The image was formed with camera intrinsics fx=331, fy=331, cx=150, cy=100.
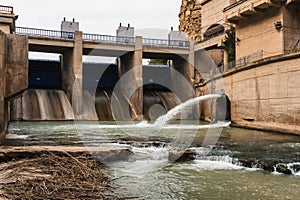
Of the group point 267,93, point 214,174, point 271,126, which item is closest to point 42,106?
point 267,93

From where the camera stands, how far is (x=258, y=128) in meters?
17.6

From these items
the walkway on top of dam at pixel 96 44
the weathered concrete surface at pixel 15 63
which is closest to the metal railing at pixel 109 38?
the walkway on top of dam at pixel 96 44

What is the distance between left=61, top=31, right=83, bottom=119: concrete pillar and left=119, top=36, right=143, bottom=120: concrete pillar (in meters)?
4.30

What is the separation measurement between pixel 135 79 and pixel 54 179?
22654mm

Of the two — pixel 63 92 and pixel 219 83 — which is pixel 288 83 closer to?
pixel 219 83

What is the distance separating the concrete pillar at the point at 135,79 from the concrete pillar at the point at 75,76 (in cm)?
430

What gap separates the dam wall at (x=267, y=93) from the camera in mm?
15089

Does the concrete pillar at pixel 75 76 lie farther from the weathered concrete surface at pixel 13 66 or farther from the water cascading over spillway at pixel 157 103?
the weathered concrete surface at pixel 13 66

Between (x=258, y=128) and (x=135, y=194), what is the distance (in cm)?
1331

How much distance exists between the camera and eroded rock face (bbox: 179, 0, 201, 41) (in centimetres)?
4575

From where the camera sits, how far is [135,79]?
2817 cm

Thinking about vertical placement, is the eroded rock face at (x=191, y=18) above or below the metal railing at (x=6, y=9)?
above

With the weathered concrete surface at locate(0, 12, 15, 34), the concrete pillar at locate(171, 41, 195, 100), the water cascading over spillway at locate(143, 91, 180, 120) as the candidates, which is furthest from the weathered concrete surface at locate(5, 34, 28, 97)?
the concrete pillar at locate(171, 41, 195, 100)

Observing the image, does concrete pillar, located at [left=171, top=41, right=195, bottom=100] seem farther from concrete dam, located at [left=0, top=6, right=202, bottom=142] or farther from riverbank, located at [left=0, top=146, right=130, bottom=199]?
riverbank, located at [left=0, top=146, right=130, bottom=199]
